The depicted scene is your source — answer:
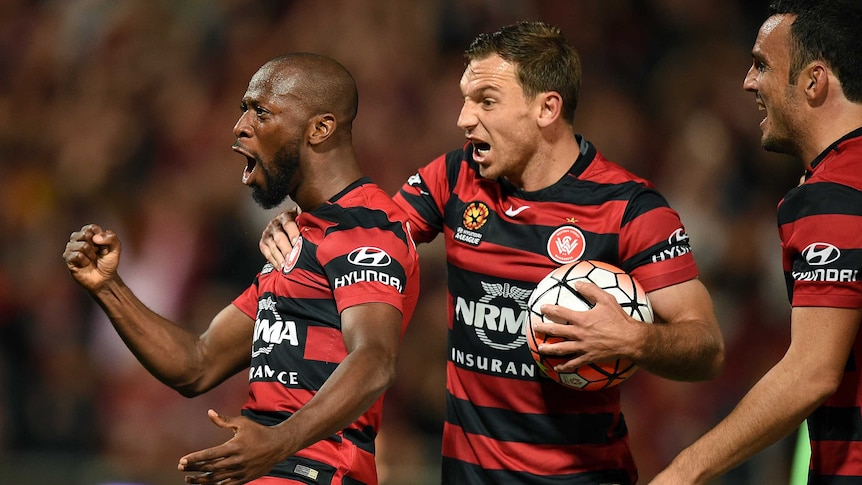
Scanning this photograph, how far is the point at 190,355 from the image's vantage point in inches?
156

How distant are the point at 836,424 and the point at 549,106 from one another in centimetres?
146

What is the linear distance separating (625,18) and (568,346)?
5.38 meters

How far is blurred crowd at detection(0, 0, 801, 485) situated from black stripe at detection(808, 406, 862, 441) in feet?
9.48

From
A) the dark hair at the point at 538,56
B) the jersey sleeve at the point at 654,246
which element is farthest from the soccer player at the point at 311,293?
the jersey sleeve at the point at 654,246

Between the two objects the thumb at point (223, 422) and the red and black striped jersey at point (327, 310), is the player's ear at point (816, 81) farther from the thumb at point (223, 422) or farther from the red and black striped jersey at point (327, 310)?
the thumb at point (223, 422)

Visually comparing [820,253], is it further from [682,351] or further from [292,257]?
[292,257]

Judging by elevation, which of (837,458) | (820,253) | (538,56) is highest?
(538,56)

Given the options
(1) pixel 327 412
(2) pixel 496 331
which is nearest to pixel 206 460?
(1) pixel 327 412

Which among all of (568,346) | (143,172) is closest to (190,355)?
(568,346)

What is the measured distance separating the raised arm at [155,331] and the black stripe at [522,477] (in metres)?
0.89

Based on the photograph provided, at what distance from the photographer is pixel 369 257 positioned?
135 inches

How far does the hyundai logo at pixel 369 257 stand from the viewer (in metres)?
3.42

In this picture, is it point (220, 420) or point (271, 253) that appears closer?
point (220, 420)

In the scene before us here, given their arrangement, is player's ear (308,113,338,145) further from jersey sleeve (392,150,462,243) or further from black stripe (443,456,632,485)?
black stripe (443,456,632,485)
